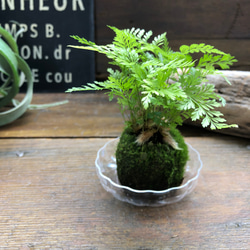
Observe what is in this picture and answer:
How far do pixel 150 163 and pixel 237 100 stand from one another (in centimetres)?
41

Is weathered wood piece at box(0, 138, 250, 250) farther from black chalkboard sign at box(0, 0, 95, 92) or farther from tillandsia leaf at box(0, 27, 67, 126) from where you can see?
black chalkboard sign at box(0, 0, 95, 92)

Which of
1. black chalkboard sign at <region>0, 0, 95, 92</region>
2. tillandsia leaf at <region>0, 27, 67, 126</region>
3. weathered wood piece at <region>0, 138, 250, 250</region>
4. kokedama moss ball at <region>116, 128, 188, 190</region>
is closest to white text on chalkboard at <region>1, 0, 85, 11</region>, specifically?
black chalkboard sign at <region>0, 0, 95, 92</region>

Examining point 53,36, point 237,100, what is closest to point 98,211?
point 237,100

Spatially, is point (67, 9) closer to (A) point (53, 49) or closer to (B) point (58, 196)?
(A) point (53, 49)

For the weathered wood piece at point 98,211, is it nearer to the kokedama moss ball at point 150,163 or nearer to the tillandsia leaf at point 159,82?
the kokedama moss ball at point 150,163

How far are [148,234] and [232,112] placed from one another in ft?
1.51

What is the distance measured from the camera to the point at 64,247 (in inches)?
16.6

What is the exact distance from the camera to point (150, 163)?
0.48 metres

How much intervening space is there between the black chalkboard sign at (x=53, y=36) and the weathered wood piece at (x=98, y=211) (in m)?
0.48

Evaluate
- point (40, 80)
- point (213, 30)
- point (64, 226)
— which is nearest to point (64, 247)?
point (64, 226)

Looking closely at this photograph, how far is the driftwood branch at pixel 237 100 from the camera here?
74 centimetres

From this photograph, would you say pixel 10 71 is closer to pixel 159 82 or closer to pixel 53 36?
pixel 53 36

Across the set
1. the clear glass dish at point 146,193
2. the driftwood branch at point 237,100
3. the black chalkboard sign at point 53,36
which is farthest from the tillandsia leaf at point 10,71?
the driftwood branch at point 237,100

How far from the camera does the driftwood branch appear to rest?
0.74 metres
